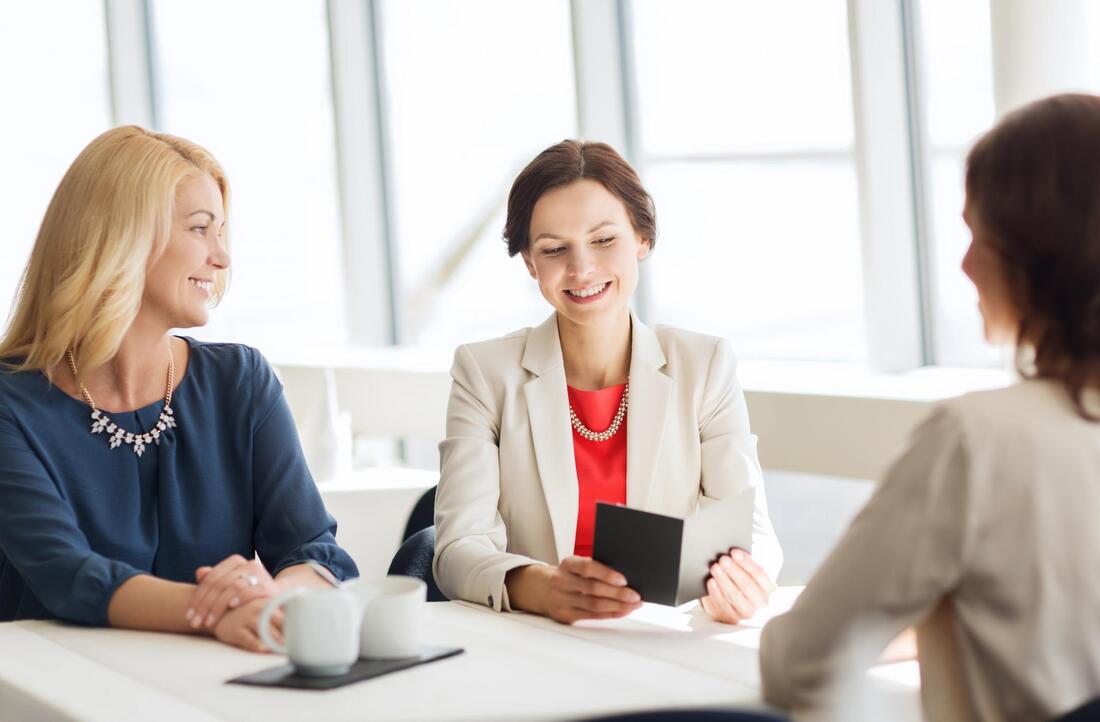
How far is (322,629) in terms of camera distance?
1.67 metres

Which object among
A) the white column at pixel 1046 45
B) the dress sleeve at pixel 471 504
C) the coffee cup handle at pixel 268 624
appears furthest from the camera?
the white column at pixel 1046 45

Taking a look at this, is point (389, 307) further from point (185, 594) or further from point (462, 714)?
point (462, 714)

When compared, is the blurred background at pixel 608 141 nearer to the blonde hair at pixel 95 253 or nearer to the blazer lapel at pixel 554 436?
the blazer lapel at pixel 554 436

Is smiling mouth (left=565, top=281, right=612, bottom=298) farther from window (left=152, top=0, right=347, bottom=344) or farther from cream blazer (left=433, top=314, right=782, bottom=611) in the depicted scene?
window (left=152, top=0, right=347, bottom=344)

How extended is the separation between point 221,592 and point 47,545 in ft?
1.22

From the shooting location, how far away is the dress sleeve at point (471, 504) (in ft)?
7.23

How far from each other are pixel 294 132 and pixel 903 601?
17.8ft

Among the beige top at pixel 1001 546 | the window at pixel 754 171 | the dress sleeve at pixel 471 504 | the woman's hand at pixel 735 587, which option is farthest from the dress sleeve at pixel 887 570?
the window at pixel 754 171

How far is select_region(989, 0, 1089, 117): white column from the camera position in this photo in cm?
323

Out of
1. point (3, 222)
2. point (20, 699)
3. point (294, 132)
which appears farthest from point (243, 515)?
point (3, 222)

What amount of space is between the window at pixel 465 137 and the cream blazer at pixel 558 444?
2.73 meters

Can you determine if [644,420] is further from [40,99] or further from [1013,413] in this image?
[40,99]

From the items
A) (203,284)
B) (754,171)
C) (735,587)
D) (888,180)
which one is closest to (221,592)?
(203,284)

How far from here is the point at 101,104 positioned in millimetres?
7246
